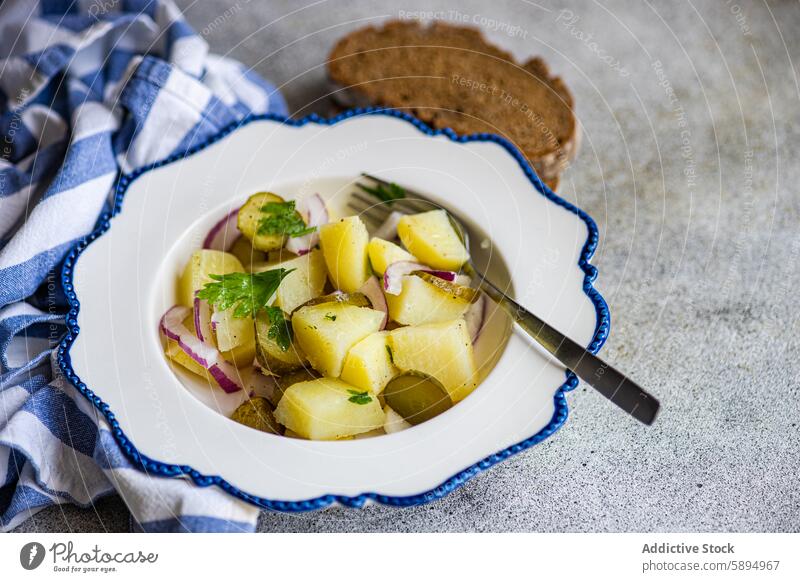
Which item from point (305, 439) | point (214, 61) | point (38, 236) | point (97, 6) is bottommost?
point (305, 439)

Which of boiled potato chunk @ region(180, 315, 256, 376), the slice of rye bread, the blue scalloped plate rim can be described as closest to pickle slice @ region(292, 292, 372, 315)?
boiled potato chunk @ region(180, 315, 256, 376)

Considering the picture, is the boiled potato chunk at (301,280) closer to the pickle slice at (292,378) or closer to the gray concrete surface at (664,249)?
the pickle slice at (292,378)

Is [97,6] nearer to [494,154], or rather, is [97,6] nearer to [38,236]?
[38,236]

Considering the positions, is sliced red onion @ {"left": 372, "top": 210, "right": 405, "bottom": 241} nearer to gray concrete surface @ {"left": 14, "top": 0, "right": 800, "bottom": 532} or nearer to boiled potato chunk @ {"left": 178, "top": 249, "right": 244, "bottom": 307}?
boiled potato chunk @ {"left": 178, "top": 249, "right": 244, "bottom": 307}

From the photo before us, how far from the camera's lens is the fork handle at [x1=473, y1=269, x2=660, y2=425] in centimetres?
119

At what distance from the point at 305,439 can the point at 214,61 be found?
1.06m

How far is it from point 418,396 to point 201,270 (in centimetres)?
47

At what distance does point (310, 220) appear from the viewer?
1.52 m

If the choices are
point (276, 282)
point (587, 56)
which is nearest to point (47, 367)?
point (276, 282)

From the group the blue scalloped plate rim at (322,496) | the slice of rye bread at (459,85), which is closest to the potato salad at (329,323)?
the blue scalloped plate rim at (322,496)

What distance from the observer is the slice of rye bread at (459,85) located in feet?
6.12

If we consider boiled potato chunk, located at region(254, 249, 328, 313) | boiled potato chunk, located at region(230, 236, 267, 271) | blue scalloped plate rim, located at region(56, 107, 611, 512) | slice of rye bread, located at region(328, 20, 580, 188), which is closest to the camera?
blue scalloped plate rim, located at region(56, 107, 611, 512)
